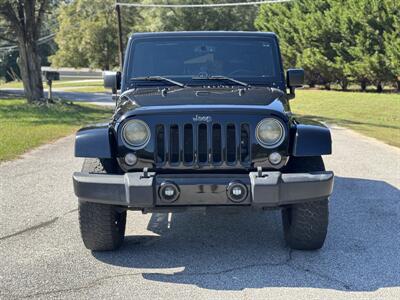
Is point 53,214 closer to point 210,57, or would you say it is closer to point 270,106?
point 210,57

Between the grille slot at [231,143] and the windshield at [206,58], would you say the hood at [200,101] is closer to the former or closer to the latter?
the grille slot at [231,143]

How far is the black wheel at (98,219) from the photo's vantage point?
14.3 feet

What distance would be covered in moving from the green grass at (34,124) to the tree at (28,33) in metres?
1.19

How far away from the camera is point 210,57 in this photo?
5.50 metres

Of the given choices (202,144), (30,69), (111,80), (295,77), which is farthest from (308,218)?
(30,69)

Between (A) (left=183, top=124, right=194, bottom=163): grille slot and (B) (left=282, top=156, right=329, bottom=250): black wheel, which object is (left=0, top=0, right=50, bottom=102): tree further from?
(B) (left=282, top=156, right=329, bottom=250): black wheel

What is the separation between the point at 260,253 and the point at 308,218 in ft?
1.73

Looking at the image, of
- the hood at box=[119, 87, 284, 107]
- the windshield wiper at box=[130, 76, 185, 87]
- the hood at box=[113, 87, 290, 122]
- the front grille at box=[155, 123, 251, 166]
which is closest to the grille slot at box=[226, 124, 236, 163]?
the front grille at box=[155, 123, 251, 166]

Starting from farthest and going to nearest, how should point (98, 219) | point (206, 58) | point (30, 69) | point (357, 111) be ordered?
point (357, 111) < point (30, 69) < point (206, 58) < point (98, 219)

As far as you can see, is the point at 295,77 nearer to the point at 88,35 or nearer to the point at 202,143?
the point at 202,143

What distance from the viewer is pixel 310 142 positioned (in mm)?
4152

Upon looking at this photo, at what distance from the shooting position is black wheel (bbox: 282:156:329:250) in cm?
436

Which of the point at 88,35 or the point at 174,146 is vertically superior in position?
the point at 88,35

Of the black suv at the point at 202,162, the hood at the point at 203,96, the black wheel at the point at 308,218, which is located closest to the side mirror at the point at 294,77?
the hood at the point at 203,96
